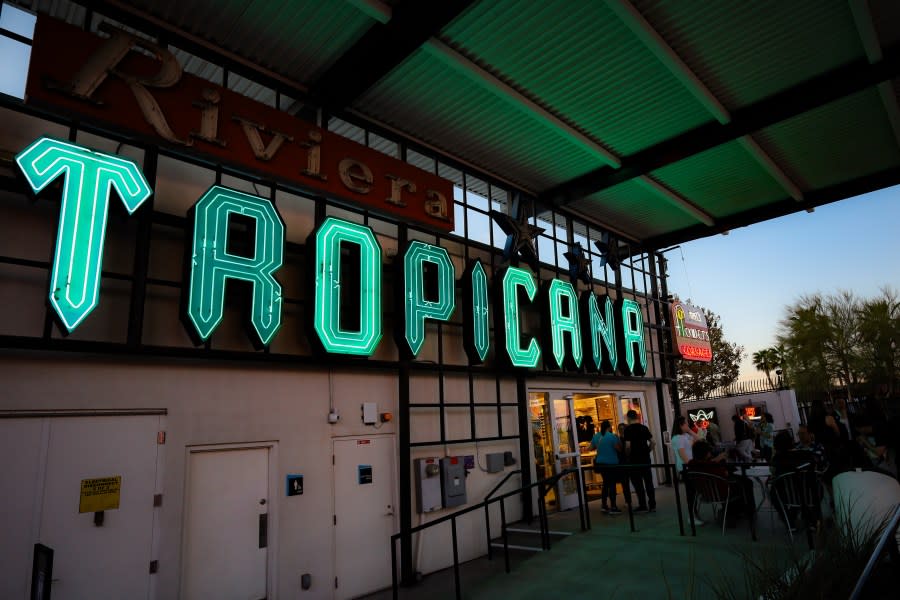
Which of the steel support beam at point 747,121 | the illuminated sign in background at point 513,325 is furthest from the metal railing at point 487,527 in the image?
the steel support beam at point 747,121

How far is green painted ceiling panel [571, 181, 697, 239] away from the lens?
12648 millimetres

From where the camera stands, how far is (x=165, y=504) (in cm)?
575

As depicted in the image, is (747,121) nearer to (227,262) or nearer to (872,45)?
(872,45)

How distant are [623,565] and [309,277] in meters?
5.33

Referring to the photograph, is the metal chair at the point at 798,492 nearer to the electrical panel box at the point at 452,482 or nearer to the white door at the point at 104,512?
the electrical panel box at the point at 452,482

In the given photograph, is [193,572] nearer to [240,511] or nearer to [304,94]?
[240,511]

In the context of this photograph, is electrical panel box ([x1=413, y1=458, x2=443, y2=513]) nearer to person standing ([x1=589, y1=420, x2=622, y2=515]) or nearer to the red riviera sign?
person standing ([x1=589, y1=420, x2=622, y2=515])

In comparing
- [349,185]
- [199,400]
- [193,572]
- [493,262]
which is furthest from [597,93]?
[193,572]

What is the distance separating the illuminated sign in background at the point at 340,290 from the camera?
7082 millimetres

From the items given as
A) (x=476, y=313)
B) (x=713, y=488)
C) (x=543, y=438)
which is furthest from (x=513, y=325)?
(x=713, y=488)

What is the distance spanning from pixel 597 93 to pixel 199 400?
752 cm

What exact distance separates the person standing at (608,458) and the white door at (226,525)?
559 cm

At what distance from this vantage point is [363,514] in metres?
7.48

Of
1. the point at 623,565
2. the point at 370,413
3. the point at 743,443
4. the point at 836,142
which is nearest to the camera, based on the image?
the point at 623,565
